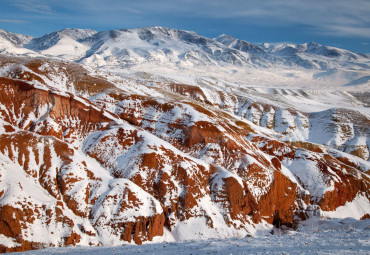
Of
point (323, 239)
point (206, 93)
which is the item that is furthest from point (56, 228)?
point (206, 93)

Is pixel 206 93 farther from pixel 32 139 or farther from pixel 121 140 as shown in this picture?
pixel 32 139

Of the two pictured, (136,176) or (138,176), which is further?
(138,176)

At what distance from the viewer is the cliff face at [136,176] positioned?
3991 centimetres

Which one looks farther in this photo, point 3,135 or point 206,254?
point 3,135

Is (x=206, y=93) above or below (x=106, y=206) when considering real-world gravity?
above

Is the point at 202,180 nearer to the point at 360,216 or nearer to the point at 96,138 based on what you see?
the point at 96,138

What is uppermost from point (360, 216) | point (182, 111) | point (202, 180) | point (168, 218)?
point (182, 111)

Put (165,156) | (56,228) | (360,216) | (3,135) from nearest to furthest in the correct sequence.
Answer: (56,228) < (3,135) < (165,156) < (360,216)

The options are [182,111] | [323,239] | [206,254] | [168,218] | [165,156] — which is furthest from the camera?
[182,111]

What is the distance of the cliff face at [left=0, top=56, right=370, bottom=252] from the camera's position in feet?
131

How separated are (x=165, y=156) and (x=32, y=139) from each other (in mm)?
26373

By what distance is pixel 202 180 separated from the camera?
5509 cm

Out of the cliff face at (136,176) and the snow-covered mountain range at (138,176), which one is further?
the snow-covered mountain range at (138,176)

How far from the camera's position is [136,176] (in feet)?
167
